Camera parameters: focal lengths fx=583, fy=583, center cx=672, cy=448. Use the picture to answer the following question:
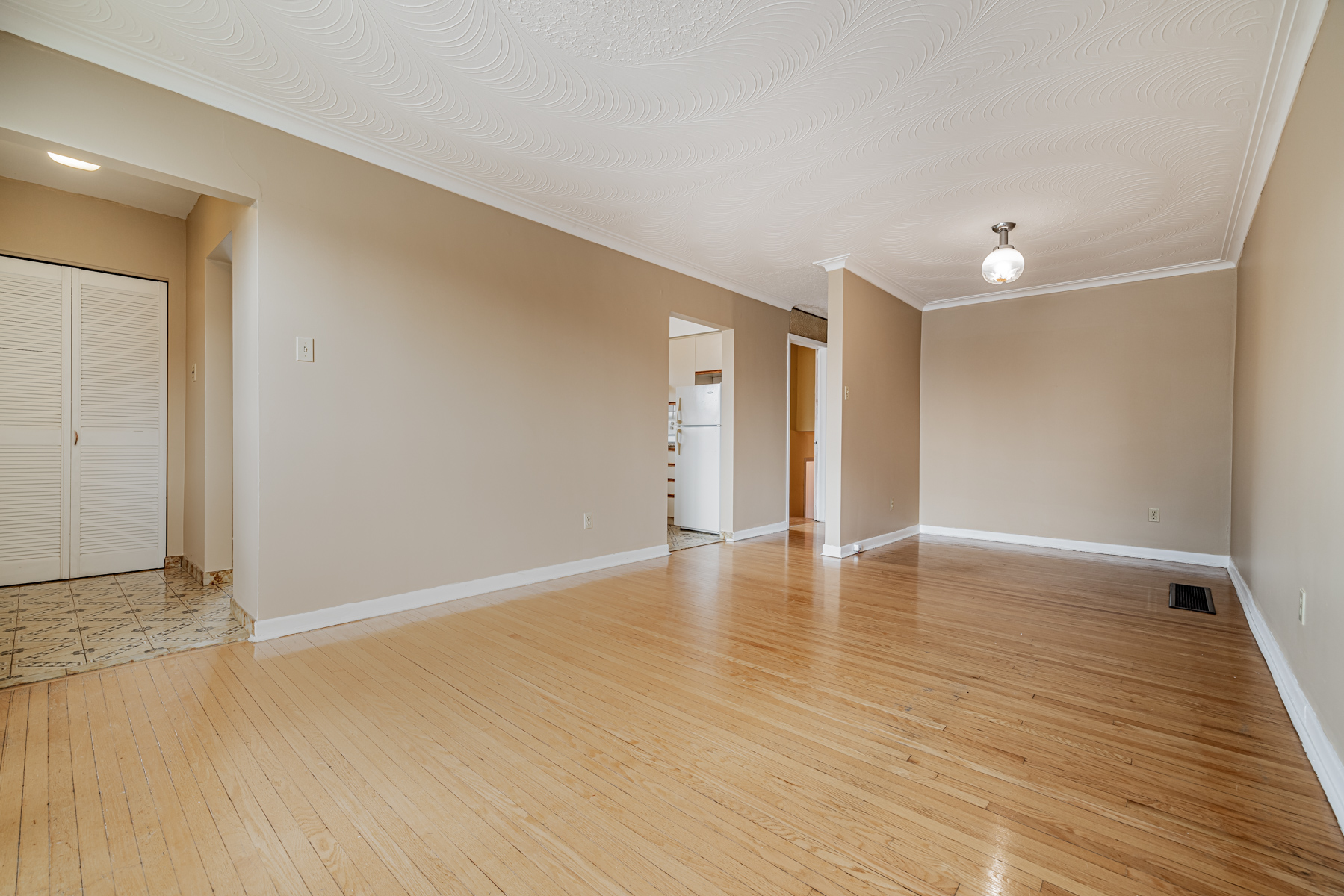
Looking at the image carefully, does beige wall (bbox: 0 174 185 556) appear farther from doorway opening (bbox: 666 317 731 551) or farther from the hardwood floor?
doorway opening (bbox: 666 317 731 551)

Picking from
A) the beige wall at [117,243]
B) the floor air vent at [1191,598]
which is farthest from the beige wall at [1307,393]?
the beige wall at [117,243]

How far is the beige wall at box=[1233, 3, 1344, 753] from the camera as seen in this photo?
1.78m

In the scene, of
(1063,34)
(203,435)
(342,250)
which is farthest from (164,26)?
(1063,34)

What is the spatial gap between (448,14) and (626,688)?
273 cm

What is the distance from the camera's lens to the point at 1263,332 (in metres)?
3.37

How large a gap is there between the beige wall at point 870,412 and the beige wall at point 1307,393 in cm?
257

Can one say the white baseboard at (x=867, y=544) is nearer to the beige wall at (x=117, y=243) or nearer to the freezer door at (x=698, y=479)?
the freezer door at (x=698, y=479)

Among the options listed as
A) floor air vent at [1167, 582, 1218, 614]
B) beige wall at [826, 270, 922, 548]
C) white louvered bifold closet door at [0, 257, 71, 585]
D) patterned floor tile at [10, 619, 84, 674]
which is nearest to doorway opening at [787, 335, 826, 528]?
beige wall at [826, 270, 922, 548]

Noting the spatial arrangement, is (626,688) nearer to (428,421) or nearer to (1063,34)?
(428,421)

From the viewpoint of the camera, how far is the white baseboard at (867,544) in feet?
16.7

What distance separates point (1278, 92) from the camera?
2547 mm

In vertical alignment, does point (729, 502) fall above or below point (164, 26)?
below

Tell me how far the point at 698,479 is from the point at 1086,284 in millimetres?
4243

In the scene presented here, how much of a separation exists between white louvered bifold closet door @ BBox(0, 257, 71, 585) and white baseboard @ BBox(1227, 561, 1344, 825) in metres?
6.39
